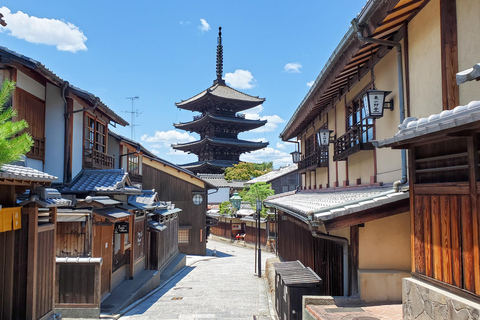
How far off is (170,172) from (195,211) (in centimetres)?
375

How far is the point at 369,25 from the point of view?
6.66 metres

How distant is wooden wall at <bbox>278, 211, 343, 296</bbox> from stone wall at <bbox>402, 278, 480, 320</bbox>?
2.52 metres

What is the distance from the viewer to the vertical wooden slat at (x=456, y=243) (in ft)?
15.4

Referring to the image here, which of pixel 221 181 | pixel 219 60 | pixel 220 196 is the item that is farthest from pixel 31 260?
pixel 219 60

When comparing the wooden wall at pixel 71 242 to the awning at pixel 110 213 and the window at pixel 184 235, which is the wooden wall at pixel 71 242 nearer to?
the awning at pixel 110 213

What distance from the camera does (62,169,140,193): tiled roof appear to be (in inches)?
480

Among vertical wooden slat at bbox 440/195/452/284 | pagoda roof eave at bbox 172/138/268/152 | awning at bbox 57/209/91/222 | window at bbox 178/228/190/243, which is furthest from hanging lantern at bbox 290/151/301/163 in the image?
pagoda roof eave at bbox 172/138/268/152

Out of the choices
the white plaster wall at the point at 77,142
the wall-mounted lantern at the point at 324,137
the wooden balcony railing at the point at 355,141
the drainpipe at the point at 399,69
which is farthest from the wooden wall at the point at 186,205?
the drainpipe at the point at 399,69

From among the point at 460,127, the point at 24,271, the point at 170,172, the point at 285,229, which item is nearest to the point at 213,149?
the point at 170,172

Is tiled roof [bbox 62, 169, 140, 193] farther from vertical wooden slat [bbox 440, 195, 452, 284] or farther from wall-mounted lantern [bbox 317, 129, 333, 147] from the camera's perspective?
vertical wooden slat [bbox 440, 195, 452, 284]

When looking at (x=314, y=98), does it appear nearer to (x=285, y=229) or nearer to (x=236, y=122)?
(x=285, y=229)

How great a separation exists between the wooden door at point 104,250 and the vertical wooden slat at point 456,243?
9880 millimetres

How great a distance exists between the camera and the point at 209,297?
1352 centimetres

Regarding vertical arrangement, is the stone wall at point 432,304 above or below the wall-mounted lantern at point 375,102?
below
